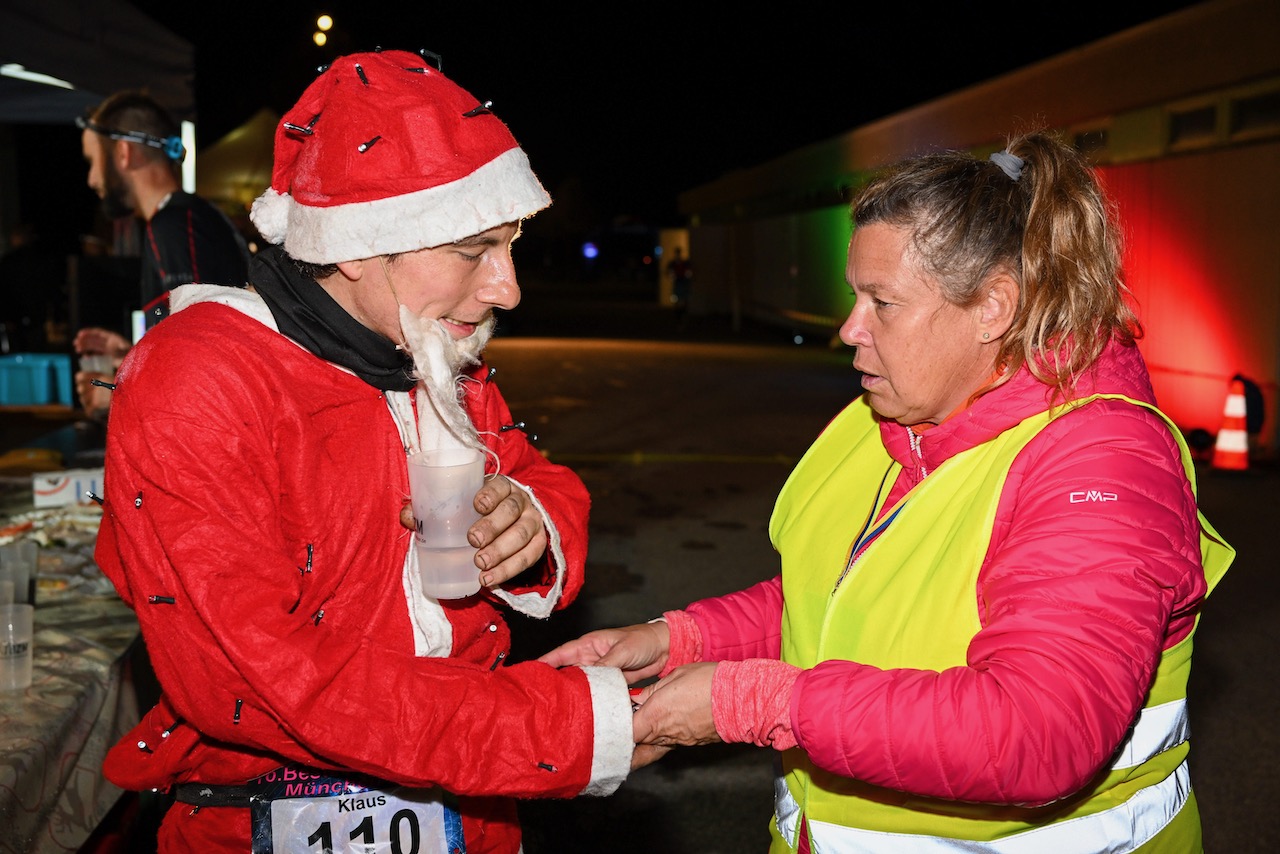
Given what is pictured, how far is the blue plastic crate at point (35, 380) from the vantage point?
901 centimetres

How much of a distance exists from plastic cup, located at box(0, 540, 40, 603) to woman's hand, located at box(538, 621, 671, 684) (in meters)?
1.91

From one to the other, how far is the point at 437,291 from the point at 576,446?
880 centimetres

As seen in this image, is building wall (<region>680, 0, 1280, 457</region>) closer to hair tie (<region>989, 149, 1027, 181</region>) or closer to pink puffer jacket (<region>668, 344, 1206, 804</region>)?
hair tie (<region>989, 149, 1027, 181</region>)

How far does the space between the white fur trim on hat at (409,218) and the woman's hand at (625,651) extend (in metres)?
0.92

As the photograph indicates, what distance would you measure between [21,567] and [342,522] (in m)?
1.97

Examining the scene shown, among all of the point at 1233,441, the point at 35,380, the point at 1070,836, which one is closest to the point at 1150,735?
the point at 1070,836

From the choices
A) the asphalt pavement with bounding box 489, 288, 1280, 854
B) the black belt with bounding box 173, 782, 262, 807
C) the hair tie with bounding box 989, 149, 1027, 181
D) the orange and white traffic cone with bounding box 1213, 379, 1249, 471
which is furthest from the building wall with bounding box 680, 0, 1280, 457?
the black belt with bounding box 173, 782, 262, 807

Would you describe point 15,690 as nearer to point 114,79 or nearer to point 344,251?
point 344,251

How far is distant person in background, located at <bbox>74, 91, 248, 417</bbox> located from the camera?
4.52 m

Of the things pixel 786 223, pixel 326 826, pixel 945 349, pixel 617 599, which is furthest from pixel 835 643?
pixel 786 223

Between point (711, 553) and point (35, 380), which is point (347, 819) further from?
point (35, 380)

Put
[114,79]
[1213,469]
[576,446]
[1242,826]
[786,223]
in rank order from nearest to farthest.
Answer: [1242,826], [114,79], [1213,469], [576,446], [786,223]

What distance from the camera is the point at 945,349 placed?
197cm

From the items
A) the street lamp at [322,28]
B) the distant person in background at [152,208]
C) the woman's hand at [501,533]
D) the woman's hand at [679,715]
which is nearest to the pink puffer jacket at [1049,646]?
the woman's hand at [679,715]
